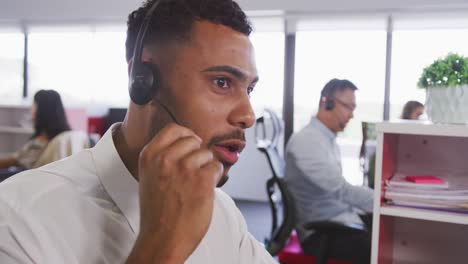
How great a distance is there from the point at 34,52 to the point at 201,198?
19.7 ft

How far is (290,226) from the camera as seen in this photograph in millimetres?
2195

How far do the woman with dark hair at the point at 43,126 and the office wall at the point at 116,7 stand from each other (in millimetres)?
1875

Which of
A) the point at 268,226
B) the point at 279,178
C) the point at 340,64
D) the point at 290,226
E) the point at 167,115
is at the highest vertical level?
the point at 340,64

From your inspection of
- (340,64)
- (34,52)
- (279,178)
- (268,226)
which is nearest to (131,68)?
(279,178)

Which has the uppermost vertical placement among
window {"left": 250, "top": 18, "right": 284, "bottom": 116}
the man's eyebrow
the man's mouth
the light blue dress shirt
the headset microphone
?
window {"left": 250, "top": 18, "right": 284, "bottom": 116}

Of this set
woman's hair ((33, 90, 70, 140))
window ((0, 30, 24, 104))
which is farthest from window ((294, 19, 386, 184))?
window ((0, 30, 24, 104))

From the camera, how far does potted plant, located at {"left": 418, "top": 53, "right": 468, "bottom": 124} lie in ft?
4.19

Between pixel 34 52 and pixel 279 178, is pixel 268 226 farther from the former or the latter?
pixel 34 52

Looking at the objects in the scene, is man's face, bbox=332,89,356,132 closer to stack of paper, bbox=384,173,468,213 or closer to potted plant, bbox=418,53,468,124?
potted plant, bbox=418,53,468,124

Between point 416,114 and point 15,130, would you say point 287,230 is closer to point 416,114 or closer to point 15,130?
point 416,114

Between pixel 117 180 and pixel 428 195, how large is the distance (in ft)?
2.94

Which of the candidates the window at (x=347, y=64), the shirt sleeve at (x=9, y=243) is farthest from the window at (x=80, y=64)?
the shirt sleeve at (x=9, y=243)

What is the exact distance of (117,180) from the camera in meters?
0.73

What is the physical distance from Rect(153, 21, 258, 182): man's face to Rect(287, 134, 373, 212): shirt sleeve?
168 cm
